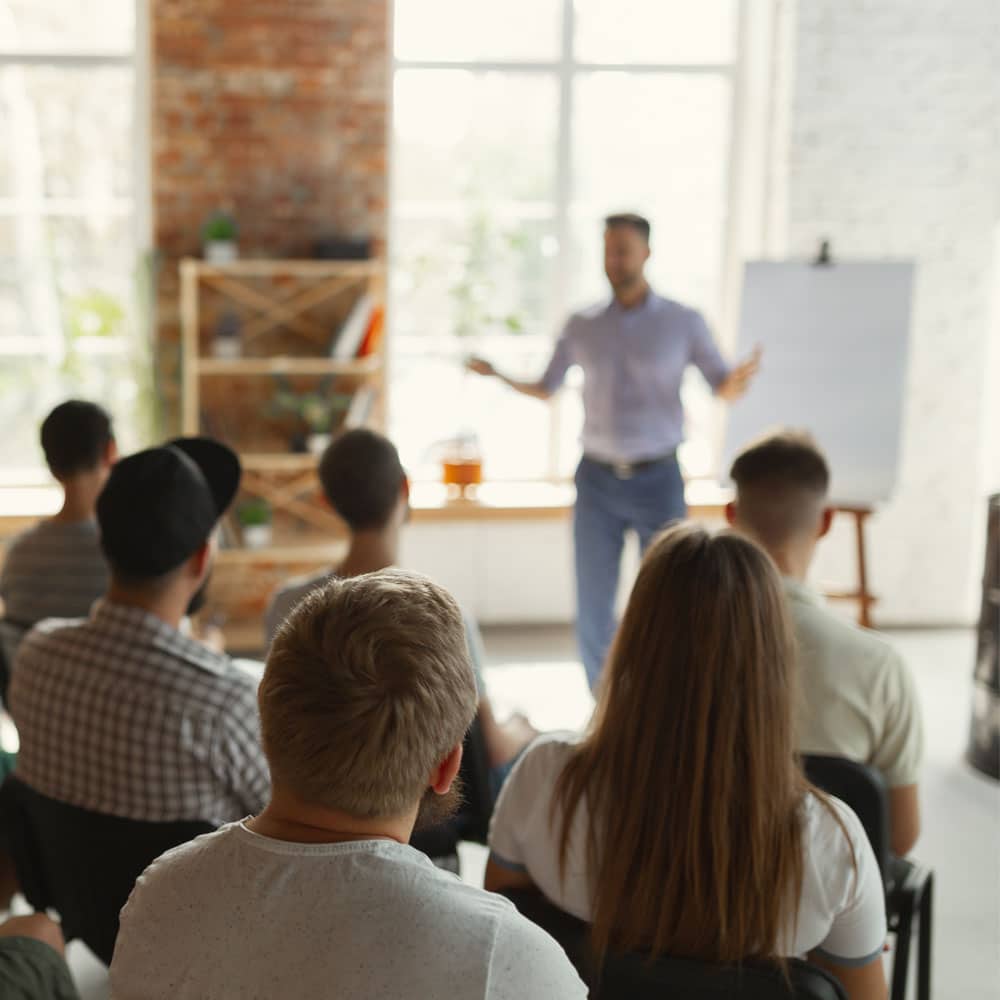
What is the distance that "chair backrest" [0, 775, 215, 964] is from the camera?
6.70 feet

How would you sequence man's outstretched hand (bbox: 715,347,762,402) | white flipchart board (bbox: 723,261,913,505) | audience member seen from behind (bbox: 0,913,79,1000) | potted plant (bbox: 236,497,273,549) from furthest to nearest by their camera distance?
potted plant (bbox: 236,497,273,549)
white flipchart board (bbox: 723,261,913,505)
man's outstretched hand (bbox: 715,347,762,402)
audience member seen from behind (bbox: 0,913,79,1000)

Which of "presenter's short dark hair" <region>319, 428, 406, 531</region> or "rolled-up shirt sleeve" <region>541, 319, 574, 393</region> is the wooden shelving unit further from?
"presenter's short dark hair" <region>319, 428, 406, 531</region>

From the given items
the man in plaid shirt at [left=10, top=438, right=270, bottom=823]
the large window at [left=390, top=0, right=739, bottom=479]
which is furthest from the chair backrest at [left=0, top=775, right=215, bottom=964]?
the large window at [left=390, top=0, right=739, bottom=479]


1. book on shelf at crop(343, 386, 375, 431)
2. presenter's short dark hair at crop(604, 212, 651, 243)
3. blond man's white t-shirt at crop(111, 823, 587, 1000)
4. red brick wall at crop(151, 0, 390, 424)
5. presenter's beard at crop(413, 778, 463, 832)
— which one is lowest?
book on shelf at crop(343, 386, 375, 431)

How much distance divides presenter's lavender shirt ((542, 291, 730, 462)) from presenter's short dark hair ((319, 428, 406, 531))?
1.85 meters

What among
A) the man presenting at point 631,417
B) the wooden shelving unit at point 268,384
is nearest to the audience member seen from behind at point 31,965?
the man presenting at point 631,417

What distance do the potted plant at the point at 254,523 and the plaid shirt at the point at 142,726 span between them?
336 cm

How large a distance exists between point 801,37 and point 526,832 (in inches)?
186

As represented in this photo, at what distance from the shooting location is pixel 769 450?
8.68ft

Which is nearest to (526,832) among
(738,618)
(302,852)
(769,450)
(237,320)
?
(738,618)

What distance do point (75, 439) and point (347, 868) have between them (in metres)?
2.41

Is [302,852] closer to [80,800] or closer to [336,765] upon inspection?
[336,765]

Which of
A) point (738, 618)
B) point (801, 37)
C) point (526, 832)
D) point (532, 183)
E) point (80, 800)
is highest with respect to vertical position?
point (801, 37)

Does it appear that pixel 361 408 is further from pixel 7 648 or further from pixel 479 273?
pixel 7 648
